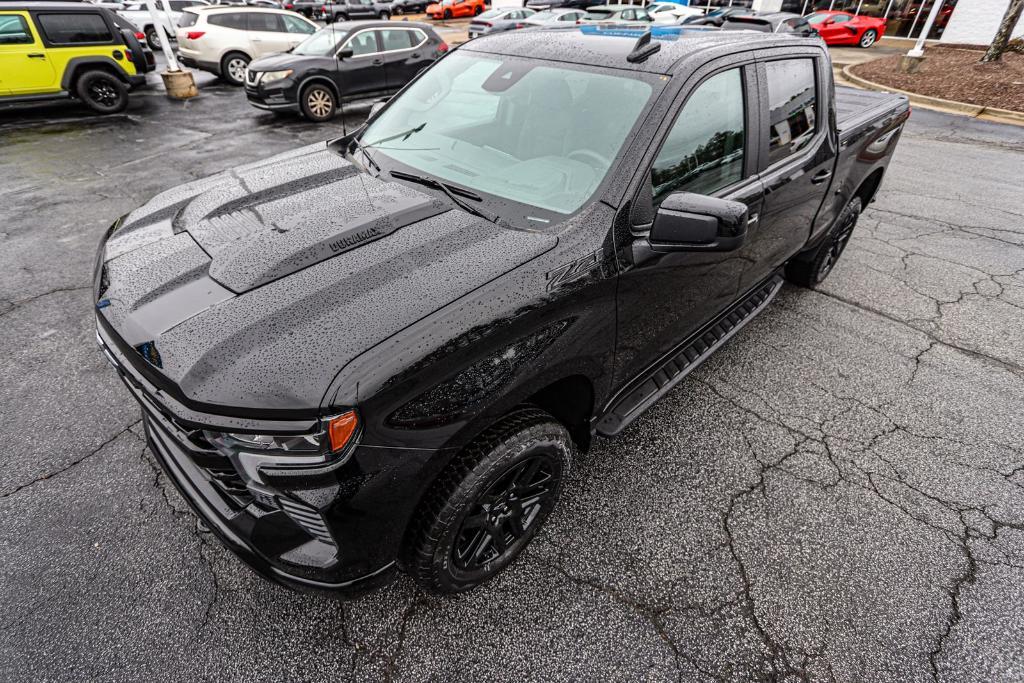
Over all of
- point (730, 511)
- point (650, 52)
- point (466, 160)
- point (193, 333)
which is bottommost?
point (730, 511)

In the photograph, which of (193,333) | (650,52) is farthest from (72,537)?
(650,52)

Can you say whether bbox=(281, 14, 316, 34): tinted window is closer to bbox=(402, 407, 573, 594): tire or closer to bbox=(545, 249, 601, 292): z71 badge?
bbox=(545, 249, 601, 292): z71 badge

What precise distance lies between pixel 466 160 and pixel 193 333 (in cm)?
139

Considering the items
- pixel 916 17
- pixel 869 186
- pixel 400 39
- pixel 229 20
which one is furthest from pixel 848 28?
pixel 229 20

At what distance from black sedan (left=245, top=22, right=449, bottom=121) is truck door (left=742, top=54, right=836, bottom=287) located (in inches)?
280

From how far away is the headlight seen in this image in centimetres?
870

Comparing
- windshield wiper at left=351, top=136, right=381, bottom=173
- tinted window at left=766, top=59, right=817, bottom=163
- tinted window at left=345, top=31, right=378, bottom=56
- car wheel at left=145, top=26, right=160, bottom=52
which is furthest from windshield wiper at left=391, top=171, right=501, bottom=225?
car wheel at left=145, top=26, right=160, bottom=52

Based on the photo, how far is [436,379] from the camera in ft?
4.99

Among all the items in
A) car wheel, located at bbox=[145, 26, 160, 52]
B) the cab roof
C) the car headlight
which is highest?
the cab roof

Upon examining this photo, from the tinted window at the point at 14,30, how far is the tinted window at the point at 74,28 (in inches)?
8.9

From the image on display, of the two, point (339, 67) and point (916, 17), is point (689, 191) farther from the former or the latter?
point (916, 17)

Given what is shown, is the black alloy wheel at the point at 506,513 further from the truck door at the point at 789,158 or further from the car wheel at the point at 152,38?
the car wheel at the point at 152,38

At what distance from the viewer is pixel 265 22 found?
11.8m

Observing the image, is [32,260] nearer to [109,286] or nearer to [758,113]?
[109,286]
